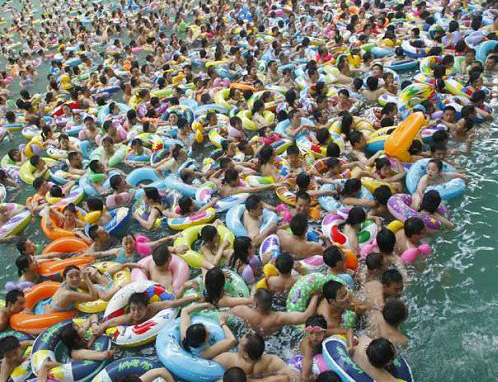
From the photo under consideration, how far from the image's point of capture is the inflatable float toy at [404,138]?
24.8ft

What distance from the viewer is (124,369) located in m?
4.62

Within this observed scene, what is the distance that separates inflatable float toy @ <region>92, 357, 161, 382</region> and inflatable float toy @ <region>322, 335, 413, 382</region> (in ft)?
6.16

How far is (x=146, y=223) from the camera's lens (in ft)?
24.3

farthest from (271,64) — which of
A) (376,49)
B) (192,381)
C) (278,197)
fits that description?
(192,381)

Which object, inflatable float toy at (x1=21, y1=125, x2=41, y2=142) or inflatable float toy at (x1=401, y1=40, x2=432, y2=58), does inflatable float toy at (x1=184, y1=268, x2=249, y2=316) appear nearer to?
inflatable float toy at (x1=21, y1=125, x2=41, y2=142)

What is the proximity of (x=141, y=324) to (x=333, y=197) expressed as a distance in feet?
12.2

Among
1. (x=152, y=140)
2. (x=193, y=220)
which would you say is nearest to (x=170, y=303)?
(x=193, y=220)

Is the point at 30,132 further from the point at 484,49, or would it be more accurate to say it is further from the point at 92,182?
the point at 484,49

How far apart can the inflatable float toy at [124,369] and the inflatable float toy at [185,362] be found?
6.2 inches

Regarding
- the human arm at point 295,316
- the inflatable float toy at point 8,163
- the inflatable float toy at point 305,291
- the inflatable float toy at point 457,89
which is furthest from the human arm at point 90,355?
the inflatable float toy at point 457,89

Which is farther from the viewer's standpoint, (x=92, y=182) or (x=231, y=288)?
(x=92, y=182)

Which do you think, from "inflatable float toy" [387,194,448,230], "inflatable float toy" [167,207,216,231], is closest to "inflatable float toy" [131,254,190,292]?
"inflatable float toy" [167,207,216,231]

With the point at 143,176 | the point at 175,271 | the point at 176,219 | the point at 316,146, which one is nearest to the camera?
the point at 175,271

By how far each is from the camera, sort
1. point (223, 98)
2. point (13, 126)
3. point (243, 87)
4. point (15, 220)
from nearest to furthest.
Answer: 1. point (15, 220)
2. point (223, 98)
3. point (243, 87)
4. point (13, 126)
